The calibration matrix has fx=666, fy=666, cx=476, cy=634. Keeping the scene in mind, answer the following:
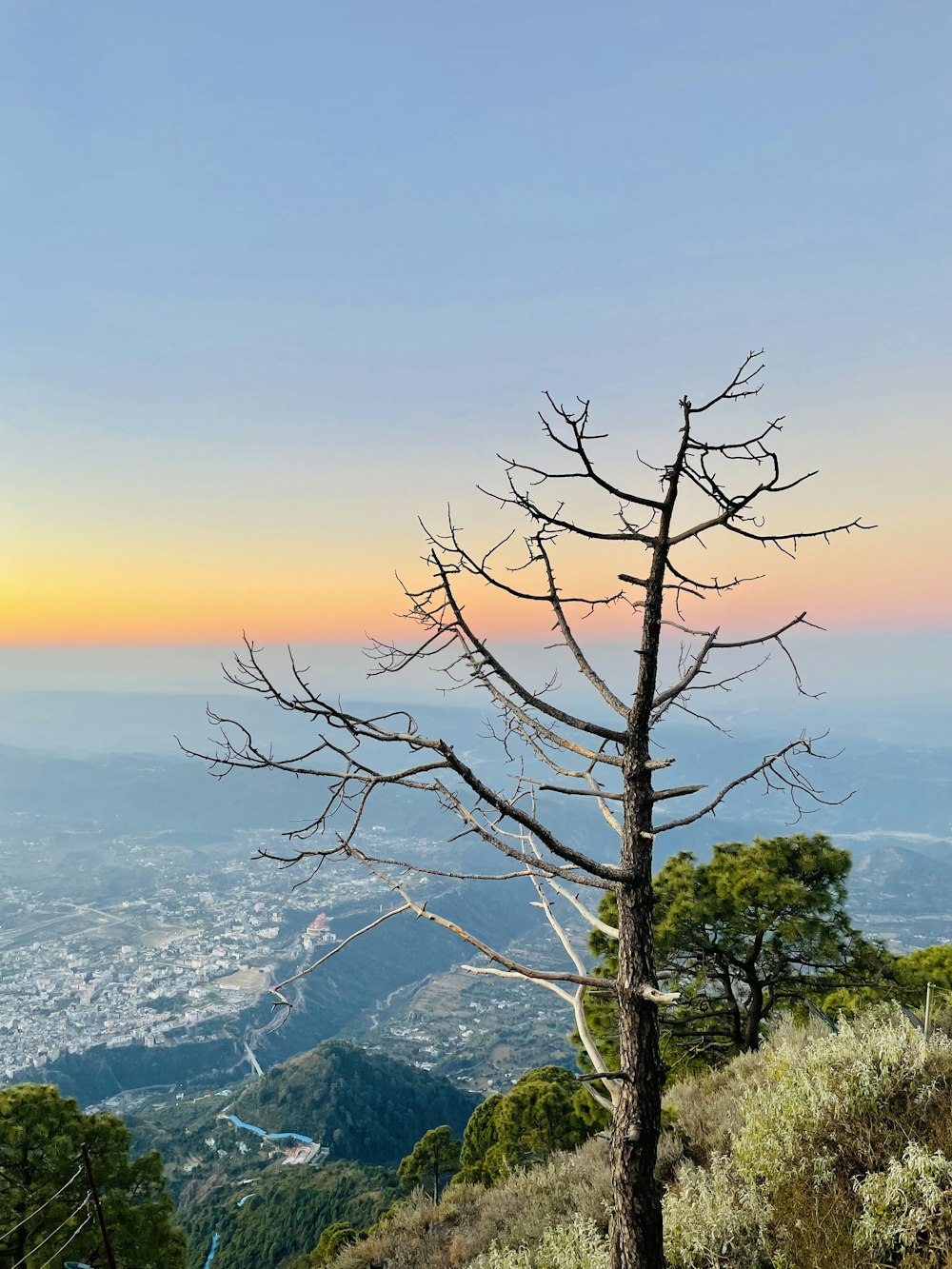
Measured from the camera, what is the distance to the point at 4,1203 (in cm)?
1031

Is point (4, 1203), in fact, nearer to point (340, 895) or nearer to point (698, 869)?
point (698, 869)

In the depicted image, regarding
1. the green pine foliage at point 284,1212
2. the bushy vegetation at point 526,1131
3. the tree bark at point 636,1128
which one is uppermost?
the tree bark at point 636,1128

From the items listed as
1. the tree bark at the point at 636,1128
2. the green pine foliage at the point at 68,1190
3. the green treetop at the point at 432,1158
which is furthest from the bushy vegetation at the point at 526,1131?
the tree bark at the point at 636,1128

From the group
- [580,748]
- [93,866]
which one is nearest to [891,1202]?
[580,748]

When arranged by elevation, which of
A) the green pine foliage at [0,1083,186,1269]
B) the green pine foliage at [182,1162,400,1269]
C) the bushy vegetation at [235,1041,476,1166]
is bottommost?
the bushy vegetation at [235,1041,476,1166]

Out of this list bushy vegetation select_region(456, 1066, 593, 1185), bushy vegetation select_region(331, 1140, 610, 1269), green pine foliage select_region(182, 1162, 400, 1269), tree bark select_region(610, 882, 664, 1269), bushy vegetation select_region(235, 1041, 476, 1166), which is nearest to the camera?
tree bark select_region(610, 882, 664, 1269)

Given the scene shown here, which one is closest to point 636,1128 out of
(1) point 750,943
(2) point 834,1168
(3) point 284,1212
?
(2) point 834,1168

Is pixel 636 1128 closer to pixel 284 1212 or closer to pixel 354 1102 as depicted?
pixel 284 1212

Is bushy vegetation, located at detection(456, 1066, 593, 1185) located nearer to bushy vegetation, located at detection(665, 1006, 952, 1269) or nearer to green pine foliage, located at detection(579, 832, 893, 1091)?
green pine foliage, located at detection(579, 832, 893, 1091)

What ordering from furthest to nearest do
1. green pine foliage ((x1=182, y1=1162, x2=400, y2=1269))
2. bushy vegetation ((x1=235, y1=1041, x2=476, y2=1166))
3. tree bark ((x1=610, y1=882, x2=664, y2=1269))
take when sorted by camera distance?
1. bushy vegetation ((x1=235, y1=1041, x2=476, y2=1166))
2. green pine foliage ((x1=182, y1=1162, x2=400, y2=1269))
3. tree bark ((x1=610, y1=882, x2=664, y2=1269))

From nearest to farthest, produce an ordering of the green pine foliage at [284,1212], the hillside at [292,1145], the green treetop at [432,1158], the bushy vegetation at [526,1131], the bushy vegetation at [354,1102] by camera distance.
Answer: the bushy vegetation at [526,1131], the green treetop at [432,1158], the green pine foliage at [284,1212], the hillside at [292,1145], the bushy vegetation at [354,1102]

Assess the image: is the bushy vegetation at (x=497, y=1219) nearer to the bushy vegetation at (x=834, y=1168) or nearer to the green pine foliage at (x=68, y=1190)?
the bushy vegetation at (x=834, y=1168)

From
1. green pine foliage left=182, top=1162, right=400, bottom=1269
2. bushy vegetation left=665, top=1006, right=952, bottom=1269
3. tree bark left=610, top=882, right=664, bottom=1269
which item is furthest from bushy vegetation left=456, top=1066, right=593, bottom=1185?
tree bark left=610, top=882, right=664, bottom=1269

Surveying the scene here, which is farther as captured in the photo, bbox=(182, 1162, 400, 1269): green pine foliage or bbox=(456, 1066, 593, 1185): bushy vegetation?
bbox=(182, 1162, 400, 1269): green pine foliage
